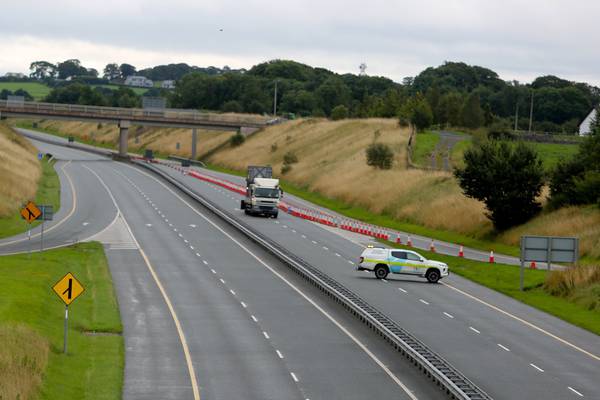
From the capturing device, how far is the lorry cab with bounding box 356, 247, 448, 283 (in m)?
54.1

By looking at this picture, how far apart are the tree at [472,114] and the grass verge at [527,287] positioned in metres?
90.7

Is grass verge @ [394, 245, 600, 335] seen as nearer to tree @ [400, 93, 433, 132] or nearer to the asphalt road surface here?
the asphalt road surface

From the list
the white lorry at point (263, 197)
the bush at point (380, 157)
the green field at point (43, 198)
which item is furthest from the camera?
the bush at point (380, 157)

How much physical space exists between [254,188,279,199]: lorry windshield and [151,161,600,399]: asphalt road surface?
19027 millimetres

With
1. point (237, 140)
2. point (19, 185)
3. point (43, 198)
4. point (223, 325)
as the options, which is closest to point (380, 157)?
point (43, 198)

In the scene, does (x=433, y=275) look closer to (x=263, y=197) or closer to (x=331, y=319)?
(x=331, y=319)

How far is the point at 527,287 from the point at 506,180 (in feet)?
76.9

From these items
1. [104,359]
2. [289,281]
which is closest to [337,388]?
[104,359]

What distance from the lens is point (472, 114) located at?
509 feet

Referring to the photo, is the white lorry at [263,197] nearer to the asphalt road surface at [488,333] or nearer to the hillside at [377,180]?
the hillside at [377,180]

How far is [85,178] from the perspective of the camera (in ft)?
387

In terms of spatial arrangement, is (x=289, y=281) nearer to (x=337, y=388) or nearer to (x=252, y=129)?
(x=337, y=388)

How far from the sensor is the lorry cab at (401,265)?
54.1 m

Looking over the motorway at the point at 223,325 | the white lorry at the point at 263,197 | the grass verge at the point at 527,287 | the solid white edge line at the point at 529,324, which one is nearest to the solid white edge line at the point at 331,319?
the motorway at the point at 223,325
